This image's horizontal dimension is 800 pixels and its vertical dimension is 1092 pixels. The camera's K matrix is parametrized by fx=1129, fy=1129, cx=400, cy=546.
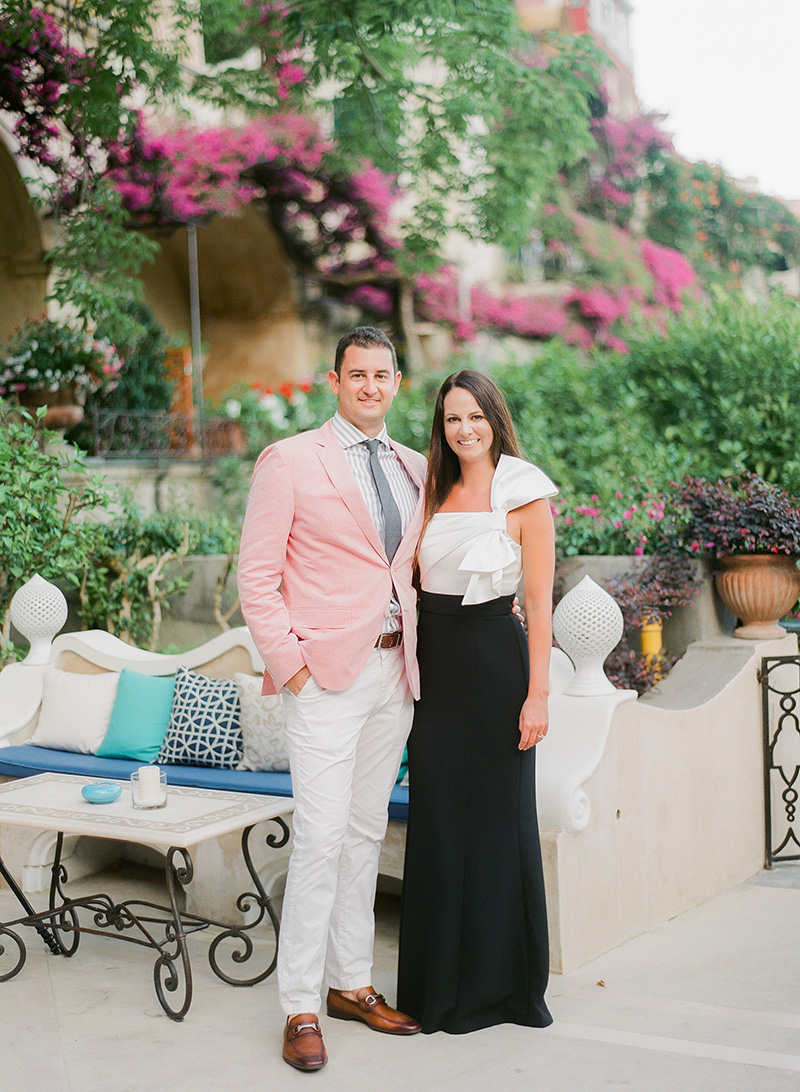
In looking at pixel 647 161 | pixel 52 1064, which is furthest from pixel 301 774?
pixel 647 161

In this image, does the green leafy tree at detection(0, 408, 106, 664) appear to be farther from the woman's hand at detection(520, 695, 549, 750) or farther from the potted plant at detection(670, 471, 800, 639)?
the woman's hand at detection(520, 695, 549, 750)

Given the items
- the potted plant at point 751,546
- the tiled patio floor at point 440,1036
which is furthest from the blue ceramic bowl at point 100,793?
the potted plant at point 751,546

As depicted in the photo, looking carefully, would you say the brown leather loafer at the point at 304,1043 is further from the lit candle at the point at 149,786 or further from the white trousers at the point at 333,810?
the lit candle at the point at 149,786

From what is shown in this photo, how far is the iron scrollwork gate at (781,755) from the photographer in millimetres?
5316

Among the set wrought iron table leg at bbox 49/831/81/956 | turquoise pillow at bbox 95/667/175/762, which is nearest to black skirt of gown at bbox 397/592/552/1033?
wrought iron table leg at bbox 49/831/81/956

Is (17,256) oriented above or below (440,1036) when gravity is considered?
above

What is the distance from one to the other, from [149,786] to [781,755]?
10.9 feet

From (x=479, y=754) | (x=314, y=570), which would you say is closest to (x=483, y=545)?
(x=314, y=570)

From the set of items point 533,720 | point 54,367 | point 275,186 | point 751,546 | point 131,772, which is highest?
point 275,186

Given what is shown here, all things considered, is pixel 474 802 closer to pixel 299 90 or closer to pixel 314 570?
pixel 314 570

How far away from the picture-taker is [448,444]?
134 inches

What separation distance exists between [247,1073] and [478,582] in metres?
1.44

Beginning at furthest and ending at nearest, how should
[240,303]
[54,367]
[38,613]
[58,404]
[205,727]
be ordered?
1. [240,303]
2. [54,367]
3. [58,404]
4. [38,613]
5. [205,727]

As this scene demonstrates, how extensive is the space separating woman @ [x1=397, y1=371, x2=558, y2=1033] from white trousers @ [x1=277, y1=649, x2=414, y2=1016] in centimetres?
14
